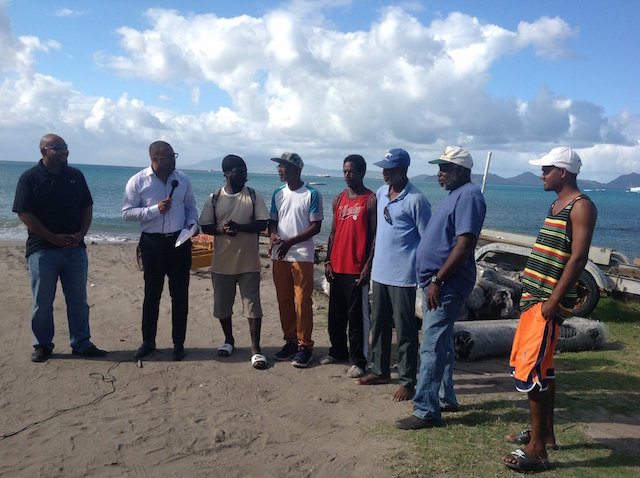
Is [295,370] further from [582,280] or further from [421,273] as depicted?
[582,280]

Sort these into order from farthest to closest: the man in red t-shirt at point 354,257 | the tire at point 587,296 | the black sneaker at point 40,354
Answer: the tire at point 587,296 < the black sneaker at point 40,354 < the man in red t-shirt at point 354,257

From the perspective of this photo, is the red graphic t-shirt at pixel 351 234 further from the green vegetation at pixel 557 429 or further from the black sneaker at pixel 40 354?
the black sneaker at pixel 40 354

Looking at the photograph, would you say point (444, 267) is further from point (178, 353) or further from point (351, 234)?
point (178, 353)

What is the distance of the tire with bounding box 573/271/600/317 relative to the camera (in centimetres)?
816

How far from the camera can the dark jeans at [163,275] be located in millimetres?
5473

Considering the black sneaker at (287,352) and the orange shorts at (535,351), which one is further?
the black sneaker at (287,352)

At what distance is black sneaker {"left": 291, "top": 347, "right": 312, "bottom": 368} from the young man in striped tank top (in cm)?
250

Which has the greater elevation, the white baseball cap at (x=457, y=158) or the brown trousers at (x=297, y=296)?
the white baseball cap at (x=457, y=158)

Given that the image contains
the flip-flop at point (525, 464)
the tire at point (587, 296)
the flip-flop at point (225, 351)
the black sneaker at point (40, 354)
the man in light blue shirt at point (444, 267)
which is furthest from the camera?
the tire at point (587, 296)

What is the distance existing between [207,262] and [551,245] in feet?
26.6

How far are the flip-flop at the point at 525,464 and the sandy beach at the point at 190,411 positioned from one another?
0.85 m

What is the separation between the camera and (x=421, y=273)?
4191mm

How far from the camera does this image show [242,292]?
222 inches

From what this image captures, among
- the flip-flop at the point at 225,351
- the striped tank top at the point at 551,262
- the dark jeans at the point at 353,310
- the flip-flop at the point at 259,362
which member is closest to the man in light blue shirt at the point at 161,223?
the flip-flop at the point at 225,351
